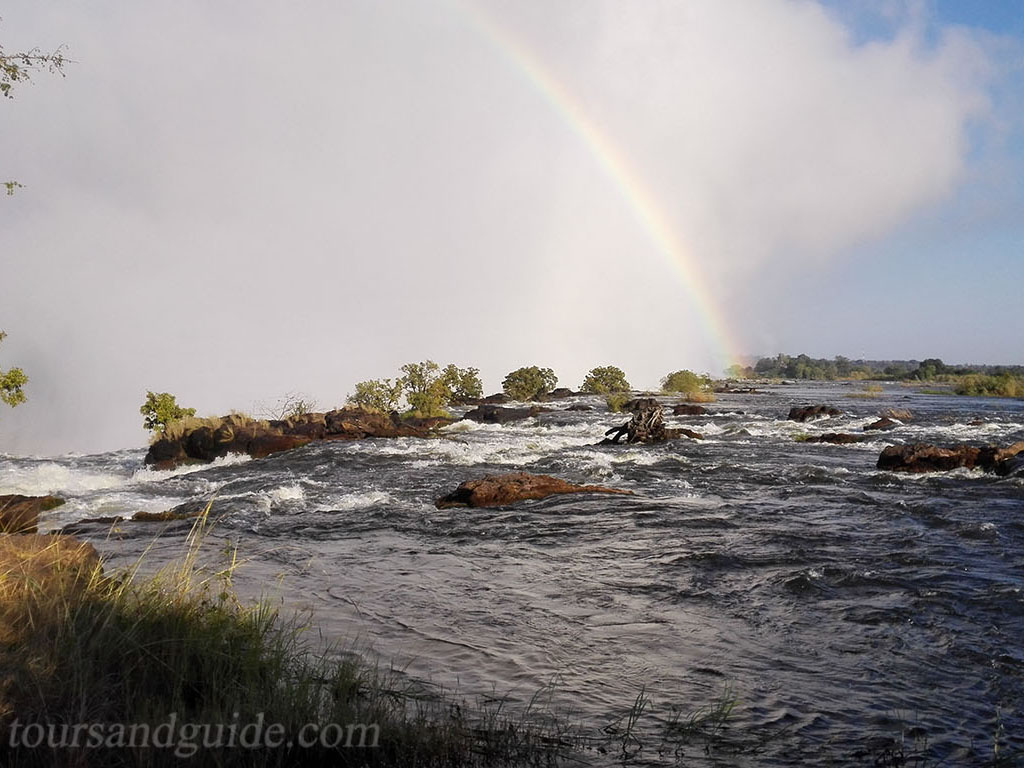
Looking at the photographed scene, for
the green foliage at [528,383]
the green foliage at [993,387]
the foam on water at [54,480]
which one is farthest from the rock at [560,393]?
the foam on water at [54,480]

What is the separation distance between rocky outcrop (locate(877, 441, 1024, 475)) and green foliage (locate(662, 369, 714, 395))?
53062mm

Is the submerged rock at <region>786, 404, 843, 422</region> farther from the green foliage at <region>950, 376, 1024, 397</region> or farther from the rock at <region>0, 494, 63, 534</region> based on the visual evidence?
the green foliage at <region>950, 376, 1024, 397</region>

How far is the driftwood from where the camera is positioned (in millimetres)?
23109

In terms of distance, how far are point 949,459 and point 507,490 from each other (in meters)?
9.23

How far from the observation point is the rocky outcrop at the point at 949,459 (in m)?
14.5

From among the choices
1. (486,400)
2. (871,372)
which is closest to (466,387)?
(486,400)

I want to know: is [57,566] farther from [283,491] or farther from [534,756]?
[283,491]

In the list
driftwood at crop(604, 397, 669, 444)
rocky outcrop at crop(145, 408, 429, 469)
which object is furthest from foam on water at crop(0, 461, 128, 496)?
driftwood at crop(604, 397, 669, 444)

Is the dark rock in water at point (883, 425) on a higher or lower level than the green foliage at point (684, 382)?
lower

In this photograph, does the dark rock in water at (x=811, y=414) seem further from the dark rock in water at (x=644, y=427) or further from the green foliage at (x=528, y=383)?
the green foliage at (x=528, y=383)

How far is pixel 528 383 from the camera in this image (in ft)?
194

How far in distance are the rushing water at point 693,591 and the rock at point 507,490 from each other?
1.55 ft

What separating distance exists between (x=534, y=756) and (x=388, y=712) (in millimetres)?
807

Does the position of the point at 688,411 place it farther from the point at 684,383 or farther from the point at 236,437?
the point at 684,383
